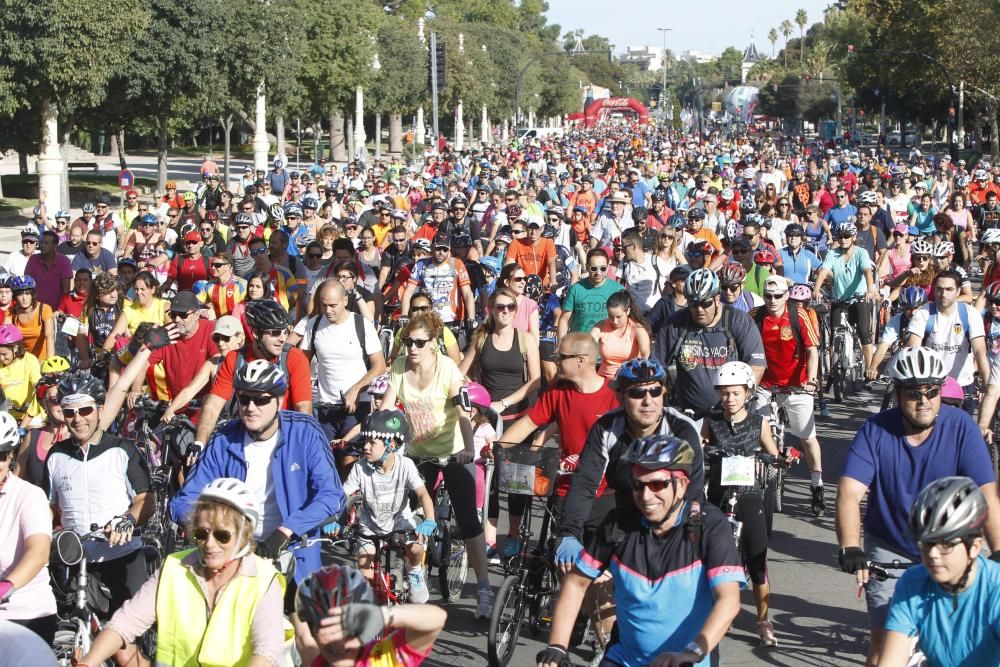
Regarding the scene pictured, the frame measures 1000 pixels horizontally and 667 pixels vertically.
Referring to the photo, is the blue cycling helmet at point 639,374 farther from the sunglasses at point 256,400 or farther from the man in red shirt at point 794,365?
the man in red shirt at point 794,365

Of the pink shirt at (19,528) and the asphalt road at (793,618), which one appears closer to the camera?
the pink shirt at (19,528)

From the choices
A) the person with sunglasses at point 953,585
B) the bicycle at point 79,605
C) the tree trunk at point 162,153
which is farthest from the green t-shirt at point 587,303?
the tree trunk at point 162,153

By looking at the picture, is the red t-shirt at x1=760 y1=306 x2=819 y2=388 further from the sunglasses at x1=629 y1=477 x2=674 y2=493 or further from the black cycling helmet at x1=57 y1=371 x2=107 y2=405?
the sunglasses at x1=629 y1=477 x2=674 y2=493

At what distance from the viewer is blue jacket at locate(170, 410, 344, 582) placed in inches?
245

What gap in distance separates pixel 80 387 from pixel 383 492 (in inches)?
64.7

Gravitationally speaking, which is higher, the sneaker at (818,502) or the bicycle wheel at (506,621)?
the bicycle wheel at (506,621)

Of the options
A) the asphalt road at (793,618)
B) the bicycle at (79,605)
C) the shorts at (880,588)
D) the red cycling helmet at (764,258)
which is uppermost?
the red cycling helmet at (764,258)

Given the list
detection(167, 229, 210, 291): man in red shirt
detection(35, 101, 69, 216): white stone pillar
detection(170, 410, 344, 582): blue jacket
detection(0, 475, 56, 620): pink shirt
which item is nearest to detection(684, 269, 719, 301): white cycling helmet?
detection(170, 410, 344, 582): blue jacket

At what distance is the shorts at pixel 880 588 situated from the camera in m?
6.07

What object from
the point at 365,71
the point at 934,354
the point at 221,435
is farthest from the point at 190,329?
the point at 365,71

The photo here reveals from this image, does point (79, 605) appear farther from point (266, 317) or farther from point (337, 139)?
point (337, 139)

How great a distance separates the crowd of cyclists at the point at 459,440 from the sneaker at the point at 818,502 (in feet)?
0.05

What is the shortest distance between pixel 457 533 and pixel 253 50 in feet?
120

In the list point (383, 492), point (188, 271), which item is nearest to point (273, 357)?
point (383, 492)
